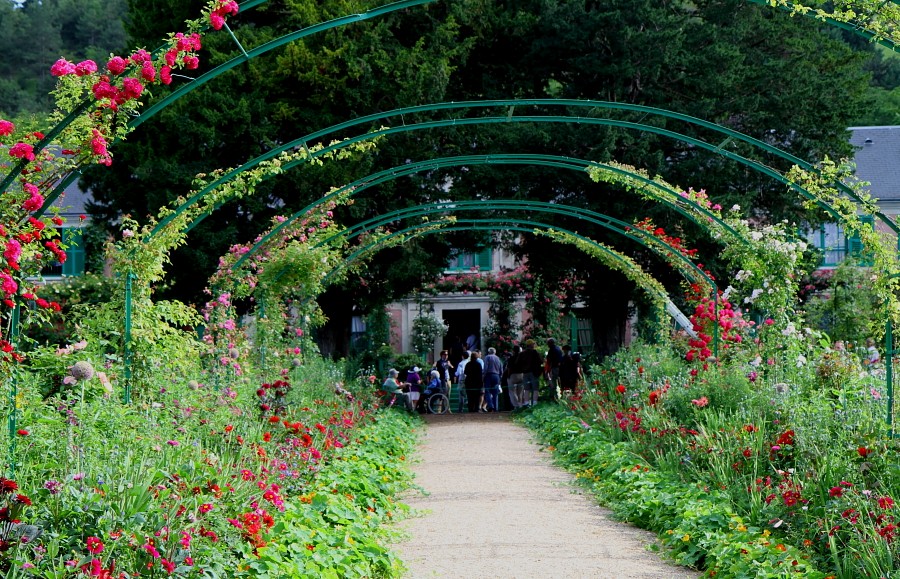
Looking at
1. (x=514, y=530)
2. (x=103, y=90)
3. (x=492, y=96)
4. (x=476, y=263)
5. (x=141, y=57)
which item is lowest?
(x=514, y=530)

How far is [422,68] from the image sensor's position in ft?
58.7

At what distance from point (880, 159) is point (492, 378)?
55.8ft

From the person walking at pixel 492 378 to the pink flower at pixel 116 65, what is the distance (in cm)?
1520

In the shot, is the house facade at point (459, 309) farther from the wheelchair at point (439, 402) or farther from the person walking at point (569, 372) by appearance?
the person walking at point (569, 372)

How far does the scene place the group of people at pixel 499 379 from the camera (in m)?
19.2

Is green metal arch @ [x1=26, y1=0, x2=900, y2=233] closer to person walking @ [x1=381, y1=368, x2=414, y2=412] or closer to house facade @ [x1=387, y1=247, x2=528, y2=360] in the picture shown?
person walking @ [x1=381, y1=368, x2=414, y2=412]

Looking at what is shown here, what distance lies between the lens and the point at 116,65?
5.79m

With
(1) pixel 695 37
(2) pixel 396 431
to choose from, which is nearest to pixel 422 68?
(1) pixel 695 37

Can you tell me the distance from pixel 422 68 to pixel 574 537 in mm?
12010

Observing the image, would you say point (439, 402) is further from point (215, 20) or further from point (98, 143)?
point (215, 20)

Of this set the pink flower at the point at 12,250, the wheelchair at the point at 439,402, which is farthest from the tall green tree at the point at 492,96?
the pink flower at the point at 12,250

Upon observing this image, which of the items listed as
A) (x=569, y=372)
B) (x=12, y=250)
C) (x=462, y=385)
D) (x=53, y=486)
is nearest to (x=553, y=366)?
(x=569, y=372)

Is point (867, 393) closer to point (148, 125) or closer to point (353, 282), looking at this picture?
point (353, 282)

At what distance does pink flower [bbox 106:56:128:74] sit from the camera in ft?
19.0
